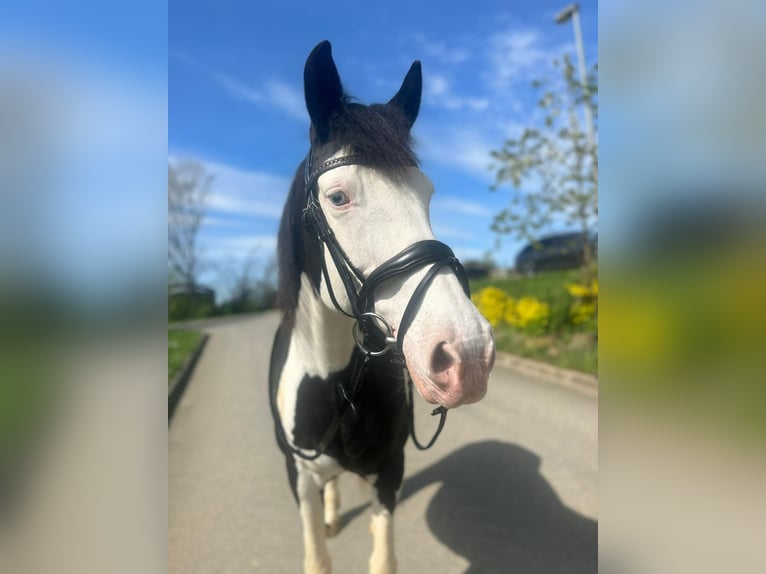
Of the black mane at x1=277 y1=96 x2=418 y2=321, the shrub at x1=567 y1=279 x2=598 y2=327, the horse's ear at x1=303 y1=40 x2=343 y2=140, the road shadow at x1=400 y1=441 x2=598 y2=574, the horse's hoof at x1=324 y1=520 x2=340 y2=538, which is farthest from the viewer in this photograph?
the shrub at x1=567 y1=279 x2=598 y2=327

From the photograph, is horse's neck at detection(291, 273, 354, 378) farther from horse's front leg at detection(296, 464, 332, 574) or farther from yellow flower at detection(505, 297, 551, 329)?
yellow flower at detection(505, 297, 551, 329)

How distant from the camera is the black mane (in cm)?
143

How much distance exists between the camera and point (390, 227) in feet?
4.42

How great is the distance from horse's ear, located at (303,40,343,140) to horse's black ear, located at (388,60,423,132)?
0.33 meters

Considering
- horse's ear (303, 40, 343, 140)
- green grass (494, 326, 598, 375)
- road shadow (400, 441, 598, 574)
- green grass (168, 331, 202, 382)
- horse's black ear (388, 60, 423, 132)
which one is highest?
horse's black ear (388, 60, 423, 132)

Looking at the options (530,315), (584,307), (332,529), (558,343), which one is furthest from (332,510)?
(584,307)

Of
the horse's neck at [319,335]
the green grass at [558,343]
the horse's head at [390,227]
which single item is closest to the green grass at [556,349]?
the green grass at [558,343]

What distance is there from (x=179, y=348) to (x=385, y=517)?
27.5ft

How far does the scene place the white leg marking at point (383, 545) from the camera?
2209 mm

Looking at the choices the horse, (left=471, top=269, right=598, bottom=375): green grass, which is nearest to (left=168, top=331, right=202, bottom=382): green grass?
the horse

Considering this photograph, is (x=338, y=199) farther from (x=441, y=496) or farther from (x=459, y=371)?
(x=441, y=496)

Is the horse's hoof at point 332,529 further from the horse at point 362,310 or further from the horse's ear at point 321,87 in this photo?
the horse's ear at point 321,87
